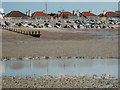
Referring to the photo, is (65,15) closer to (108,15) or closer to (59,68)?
(108,15)

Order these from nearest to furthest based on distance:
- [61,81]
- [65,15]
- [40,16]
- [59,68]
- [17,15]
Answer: [61,81] < [59,68] < [17,15] < [40,16] < [65,15]

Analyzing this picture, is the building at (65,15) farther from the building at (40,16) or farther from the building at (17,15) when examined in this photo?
the building at (17,15)

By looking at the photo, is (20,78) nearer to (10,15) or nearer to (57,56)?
(57,56)

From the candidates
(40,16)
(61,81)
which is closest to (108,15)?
(40,16)

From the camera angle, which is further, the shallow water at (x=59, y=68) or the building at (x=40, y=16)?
the building at (x=40, y=16)

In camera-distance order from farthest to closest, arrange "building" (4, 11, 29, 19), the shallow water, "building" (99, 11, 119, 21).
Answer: "building" (99, 11, 119, 21) < "building" (4, 11, 29, 19) < the shallow water

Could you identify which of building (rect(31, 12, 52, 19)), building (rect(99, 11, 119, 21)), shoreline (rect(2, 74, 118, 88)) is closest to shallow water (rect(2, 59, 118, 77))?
shoreline (rect(2, 74, 118, 88))

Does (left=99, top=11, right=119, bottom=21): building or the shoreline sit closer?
the shoreline

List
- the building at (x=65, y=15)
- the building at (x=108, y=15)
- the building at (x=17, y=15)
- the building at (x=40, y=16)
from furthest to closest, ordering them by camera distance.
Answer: the building at (x=108, y=15) → the building at (x=65, y=15) → the building at (x=40, y=16) → the building at (x=17, y=15)

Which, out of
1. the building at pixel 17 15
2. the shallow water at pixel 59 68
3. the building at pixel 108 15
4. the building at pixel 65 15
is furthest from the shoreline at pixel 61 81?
the building at pixel 108 15

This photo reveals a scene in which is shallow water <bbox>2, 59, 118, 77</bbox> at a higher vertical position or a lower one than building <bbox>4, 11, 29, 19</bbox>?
lower

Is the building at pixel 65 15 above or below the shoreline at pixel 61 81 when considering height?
above

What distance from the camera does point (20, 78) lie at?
12562 mm

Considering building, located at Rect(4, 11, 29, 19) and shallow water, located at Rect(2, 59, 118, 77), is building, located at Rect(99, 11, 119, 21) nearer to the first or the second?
building, located at Rect(4, 11, 29, 19)
